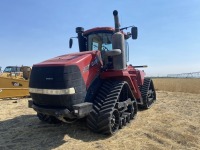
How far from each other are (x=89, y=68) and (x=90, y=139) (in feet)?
5.80

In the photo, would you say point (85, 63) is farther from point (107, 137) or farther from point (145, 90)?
point (145, 90)

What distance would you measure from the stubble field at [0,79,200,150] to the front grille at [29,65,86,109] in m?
0.92

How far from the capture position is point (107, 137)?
6773mm

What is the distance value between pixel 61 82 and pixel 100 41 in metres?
2.71

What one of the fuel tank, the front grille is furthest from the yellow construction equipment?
the front grille

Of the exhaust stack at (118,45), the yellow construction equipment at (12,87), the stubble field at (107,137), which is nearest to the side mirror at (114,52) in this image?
the exhaust stack at (118,45)

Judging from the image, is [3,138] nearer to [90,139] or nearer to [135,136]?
[90,139]

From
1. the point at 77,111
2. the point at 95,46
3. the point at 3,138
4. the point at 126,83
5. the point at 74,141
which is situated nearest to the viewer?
the point at 77,111

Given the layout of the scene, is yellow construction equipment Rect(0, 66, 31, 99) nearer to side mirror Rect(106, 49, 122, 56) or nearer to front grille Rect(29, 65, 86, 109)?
front grille Rect(29, 65, 86, 109)

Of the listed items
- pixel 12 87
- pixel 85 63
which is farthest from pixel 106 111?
pixel 12 87

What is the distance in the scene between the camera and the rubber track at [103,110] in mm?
6590

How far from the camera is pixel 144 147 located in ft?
20.2

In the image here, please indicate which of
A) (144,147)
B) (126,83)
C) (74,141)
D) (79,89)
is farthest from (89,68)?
(144,147)

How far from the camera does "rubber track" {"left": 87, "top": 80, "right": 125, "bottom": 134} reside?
6590mm
